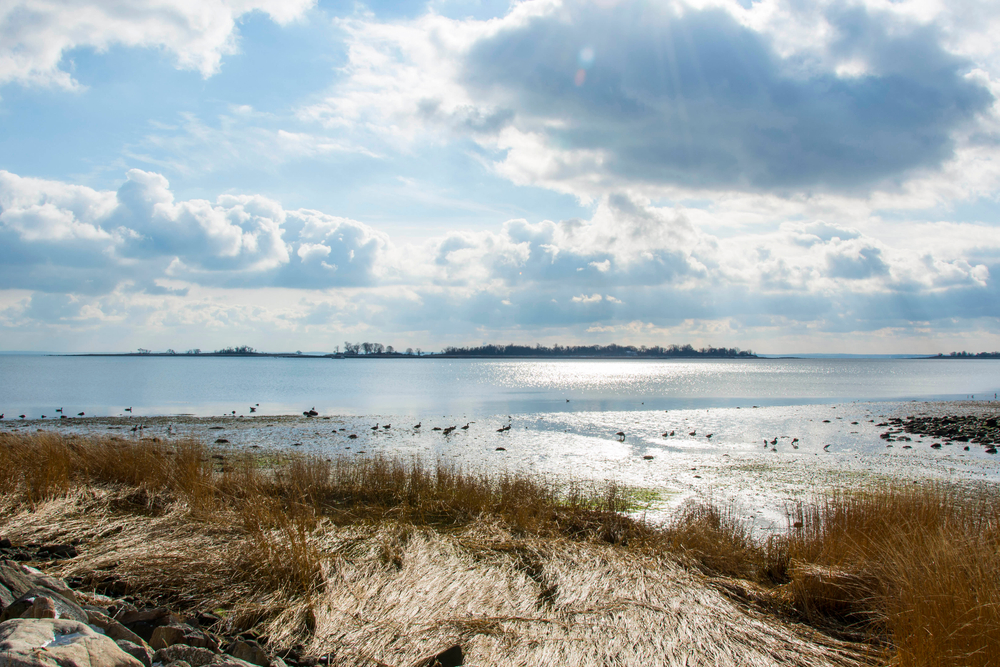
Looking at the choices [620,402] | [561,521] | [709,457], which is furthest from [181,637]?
[620,402]

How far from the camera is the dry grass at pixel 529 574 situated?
4.66 meters

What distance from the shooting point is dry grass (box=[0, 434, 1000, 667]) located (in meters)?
4.66

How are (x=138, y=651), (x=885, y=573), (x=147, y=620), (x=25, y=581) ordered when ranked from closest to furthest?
(x=138, y=651) < (x=147, y=620) < (x=25, y=581) < (x=885, y=573)

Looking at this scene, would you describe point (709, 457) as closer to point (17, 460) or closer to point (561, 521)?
point (561, 521)

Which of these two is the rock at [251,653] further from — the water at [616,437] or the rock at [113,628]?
the water at [616,437]

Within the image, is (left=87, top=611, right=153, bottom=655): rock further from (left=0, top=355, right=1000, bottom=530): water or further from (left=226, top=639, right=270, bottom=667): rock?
(left=0, top=355, right=1000, bottom=530): water

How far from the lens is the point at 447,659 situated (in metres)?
4.36

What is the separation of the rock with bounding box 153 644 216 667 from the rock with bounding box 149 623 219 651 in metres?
0.30

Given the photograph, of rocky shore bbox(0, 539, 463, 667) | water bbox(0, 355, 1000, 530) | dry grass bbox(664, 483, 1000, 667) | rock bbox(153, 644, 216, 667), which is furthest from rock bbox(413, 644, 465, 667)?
water bbox(0, 355, 1000, 530)

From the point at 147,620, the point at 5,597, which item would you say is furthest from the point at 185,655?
the point at 5,597

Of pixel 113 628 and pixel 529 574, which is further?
pixel 529 574

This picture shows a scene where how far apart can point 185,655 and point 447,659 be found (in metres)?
1.89

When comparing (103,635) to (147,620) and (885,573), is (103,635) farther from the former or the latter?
(885,573)

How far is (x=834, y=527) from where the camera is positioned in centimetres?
793
